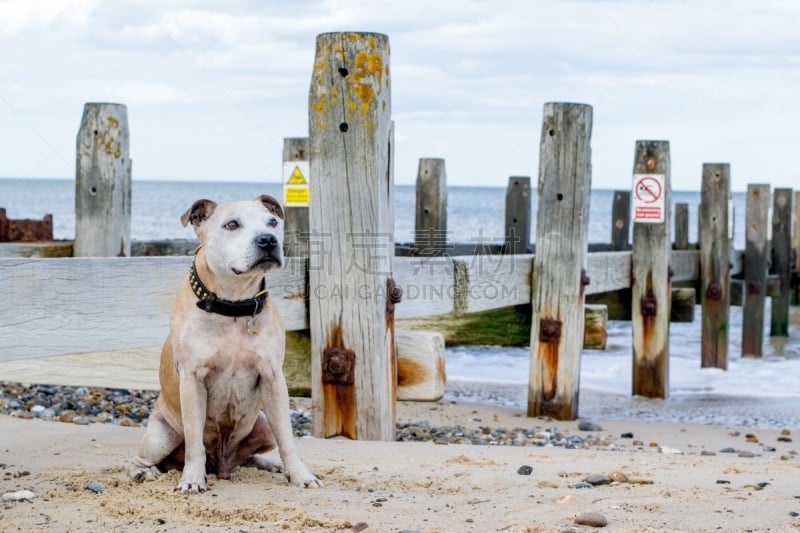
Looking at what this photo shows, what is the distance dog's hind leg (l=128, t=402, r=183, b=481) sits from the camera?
462 cm

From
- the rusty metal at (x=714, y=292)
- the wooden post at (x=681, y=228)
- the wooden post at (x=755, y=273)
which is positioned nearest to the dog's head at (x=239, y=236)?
the rusty metal at (x=714, y=292)

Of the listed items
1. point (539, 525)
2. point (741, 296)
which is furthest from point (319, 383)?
point (741, 296)

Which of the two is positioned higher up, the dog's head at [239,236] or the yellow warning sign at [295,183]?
the yellow warning sign at [295,183]

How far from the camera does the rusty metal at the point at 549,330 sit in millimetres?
7805

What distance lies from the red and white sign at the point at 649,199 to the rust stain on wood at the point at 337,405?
15.7ft

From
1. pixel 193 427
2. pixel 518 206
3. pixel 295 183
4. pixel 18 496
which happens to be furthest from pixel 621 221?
pixel 18 496

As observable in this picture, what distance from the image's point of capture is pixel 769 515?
4.01 metres

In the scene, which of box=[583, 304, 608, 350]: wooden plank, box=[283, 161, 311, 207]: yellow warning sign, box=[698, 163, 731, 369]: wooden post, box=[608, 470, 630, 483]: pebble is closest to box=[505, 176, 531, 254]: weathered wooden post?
box=[698, 163, 731, 369]: wooden post

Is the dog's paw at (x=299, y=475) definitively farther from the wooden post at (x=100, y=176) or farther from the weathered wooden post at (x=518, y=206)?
the weathered wooden post at (x=518, y=206)

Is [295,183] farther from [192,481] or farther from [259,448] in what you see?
[192,481]

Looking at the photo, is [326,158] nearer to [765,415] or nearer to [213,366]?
[213,366]

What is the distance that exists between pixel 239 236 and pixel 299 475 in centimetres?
106

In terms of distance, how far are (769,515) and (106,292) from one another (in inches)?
126

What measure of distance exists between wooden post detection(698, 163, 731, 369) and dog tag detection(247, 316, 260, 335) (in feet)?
27.1
